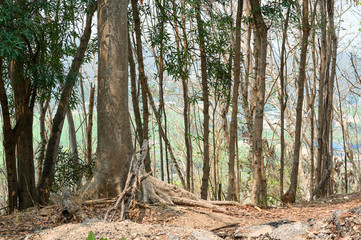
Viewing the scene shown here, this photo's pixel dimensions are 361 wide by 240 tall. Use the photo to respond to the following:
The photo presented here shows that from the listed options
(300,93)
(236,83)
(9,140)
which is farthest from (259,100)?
(9,140)

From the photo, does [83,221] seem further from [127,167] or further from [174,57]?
[174,57]

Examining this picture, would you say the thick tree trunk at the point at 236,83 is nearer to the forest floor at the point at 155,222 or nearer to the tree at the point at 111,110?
the forest floor at the point at 155,222

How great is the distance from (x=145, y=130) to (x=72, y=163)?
1.39 metres

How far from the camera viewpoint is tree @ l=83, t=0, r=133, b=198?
400 centimetres

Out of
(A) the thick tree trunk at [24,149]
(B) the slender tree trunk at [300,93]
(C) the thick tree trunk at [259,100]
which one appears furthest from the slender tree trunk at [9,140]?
(B) the slender tree trunk at [300,93]

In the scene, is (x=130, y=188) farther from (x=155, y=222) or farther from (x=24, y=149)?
(x=24, y=149)

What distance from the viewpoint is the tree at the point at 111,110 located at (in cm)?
400

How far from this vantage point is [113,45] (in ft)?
13.4

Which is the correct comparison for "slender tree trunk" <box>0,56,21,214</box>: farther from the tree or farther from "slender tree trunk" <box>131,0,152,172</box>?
"slender tree trunk" <box>131,0,152,172</box>

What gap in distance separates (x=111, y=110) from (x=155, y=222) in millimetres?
1278

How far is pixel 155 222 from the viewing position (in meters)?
3.57

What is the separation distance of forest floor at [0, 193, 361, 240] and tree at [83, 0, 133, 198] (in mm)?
325

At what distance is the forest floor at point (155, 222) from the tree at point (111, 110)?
325 mm

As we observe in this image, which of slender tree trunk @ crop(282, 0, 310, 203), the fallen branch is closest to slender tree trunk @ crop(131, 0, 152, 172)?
the fallen branch
